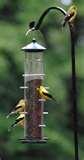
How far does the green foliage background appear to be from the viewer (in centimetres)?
1118

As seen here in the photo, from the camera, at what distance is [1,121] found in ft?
36.8

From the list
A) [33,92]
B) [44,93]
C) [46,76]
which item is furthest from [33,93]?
[46,76]

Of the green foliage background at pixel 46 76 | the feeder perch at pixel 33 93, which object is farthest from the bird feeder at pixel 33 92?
the green foliage background at pixel 46 76

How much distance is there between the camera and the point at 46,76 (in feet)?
36.9

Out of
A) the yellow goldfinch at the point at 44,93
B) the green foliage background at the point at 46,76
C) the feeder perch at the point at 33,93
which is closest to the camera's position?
the yellow goldfinch at the point at 44,93

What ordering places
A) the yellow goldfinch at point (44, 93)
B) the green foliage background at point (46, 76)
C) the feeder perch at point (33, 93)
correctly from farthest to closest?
the green foliage background at point (46, 76), the feeder perch at point (33, 93), the yellow goldfinch at point (44, 93)

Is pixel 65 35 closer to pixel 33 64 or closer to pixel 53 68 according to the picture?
pixel 53 68

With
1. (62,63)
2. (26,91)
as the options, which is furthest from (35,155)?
(26,91)

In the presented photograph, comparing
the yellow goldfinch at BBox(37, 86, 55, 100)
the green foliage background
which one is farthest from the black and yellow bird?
the green foliage background

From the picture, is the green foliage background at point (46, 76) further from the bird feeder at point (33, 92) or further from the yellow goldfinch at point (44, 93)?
the yellow goldfinch at point (44, 93)

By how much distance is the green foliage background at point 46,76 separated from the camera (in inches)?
440

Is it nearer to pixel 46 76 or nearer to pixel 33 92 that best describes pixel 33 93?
pixel 33 92

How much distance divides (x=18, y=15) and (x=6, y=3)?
381mm

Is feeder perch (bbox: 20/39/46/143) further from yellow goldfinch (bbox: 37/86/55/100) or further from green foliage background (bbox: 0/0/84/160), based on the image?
green foliage background (bbox: 0/0/84/160)
